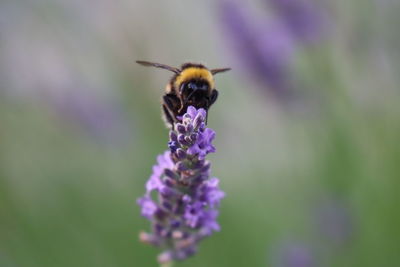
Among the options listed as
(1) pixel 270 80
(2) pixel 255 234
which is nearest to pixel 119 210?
(2) pixel 255 234

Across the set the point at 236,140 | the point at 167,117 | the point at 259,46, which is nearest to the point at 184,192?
the point at 167,117

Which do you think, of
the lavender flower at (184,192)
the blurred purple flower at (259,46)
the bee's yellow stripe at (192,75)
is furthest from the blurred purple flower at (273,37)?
the lavender flower at (184,192)

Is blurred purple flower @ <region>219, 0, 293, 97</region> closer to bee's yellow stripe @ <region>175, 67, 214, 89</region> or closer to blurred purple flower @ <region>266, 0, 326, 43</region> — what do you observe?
blurred purple flower @ <region>266, 0, 326, 43</region>

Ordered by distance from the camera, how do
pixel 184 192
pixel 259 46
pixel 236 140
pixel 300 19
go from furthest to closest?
pixel 236 140 → pixel 300 19 → pixel 259 46 → pixel 184 192

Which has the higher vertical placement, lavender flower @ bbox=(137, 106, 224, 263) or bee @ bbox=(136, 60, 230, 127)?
bee @ bbox=(136, 60, 230, 127)

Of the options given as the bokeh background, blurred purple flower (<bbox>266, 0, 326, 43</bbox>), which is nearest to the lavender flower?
the bokeh background

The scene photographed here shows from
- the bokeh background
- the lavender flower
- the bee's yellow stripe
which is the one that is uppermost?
the bokeh background

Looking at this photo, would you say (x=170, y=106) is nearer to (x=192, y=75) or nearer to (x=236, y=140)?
(x=192, y=75)
